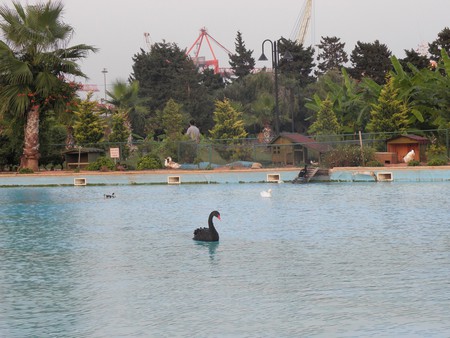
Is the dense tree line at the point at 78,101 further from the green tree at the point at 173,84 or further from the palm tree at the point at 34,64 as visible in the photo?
the green tree at the point at 173,84

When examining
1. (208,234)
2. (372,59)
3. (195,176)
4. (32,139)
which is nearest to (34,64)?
(32,139)

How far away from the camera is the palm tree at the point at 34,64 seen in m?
45.4

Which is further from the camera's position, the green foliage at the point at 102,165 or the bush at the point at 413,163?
the green foliage at the point at 102,165

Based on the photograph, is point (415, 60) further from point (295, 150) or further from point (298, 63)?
point (298, 63)

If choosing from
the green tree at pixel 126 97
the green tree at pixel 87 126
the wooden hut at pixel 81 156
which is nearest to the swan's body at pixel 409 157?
the wooden hut at pixel 81 156

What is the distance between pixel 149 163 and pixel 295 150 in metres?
8.24

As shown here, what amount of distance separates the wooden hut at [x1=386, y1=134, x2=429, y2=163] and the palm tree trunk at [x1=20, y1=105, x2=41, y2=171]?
19.2m

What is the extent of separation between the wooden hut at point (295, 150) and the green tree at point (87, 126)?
11.2m

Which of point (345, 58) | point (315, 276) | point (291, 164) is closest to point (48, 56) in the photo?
point (291, 164)

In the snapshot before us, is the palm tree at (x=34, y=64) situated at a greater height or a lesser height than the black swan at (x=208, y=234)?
greater

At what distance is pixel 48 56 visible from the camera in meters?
45.8

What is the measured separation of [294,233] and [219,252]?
3722 millimetres


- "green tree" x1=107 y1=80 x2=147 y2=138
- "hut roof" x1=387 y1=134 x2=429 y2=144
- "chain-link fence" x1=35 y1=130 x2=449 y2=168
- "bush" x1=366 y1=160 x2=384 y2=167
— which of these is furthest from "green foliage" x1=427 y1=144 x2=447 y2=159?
"green tree" x1=107 y1=80 x2=147 y2=138

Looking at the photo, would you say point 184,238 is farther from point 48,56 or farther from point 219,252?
point 48,56
